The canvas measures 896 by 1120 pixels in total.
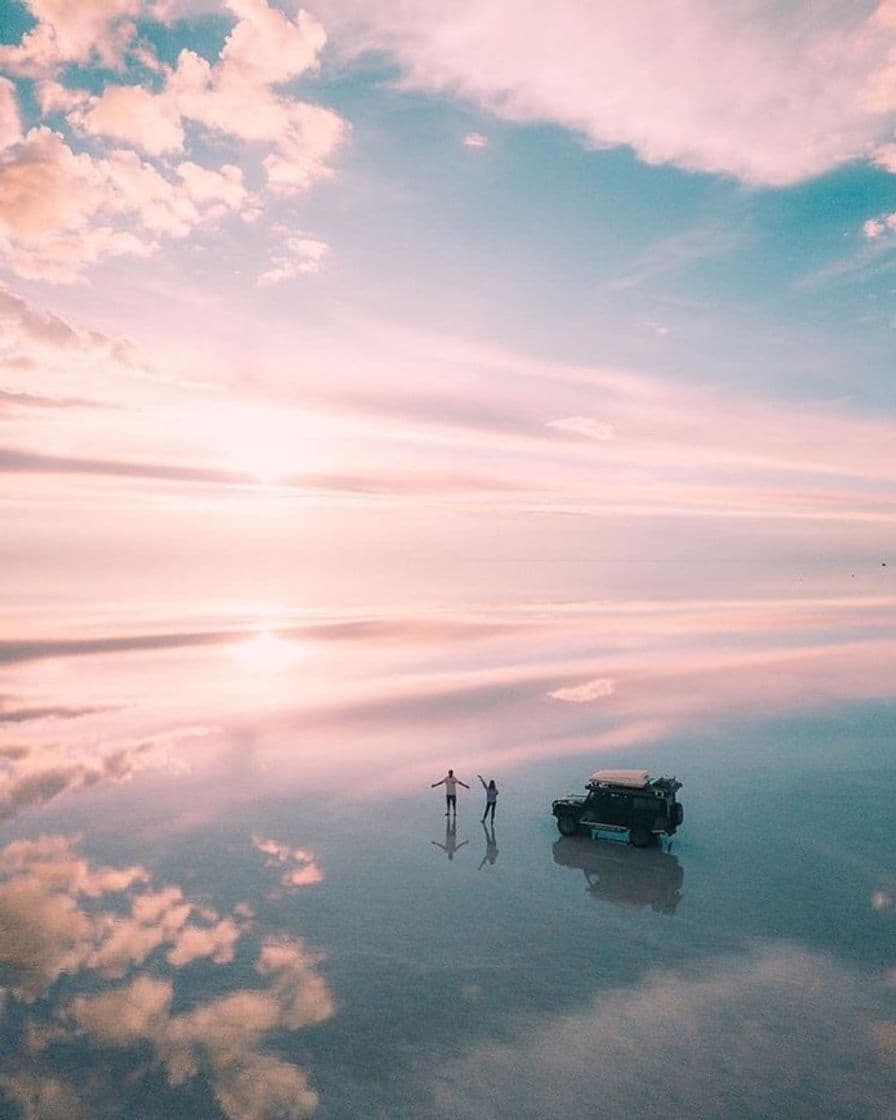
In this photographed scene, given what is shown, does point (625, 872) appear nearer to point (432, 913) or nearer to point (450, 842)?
point (450, 842)

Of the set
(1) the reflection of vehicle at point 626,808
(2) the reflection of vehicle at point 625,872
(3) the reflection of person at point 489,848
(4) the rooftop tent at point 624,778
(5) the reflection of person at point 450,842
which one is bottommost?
(2) the reflection of vehicle at point 625,872

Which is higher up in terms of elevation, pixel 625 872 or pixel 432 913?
pixel 432 913

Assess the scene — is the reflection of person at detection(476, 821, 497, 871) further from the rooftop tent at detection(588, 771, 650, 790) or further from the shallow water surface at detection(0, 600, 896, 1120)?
the rooftop tent at detection(588, 771, 650, 790)

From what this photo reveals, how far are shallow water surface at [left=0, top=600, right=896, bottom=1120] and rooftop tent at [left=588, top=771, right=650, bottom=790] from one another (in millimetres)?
1816

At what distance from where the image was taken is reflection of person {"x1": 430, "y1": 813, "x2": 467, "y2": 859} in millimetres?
19891

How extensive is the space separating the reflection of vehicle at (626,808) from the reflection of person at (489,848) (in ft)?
6.34

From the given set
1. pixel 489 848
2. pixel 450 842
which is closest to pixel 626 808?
pixel 489 848

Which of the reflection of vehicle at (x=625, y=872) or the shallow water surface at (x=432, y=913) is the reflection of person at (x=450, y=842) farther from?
the reflection of vehicle at (x=625, y=872)

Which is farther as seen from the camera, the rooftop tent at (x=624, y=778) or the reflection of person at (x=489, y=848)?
the rooftop tent at (x=624, y=778)

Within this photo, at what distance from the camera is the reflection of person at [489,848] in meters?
19.4

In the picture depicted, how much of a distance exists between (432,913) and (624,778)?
7.41m

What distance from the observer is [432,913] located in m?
16.5

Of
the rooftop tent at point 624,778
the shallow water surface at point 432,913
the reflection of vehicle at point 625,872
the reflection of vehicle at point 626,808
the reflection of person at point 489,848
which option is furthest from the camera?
the rooftop tent at point 624,778

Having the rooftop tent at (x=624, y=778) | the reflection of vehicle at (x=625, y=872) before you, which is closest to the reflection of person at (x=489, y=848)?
the reflection of vehicle at (x=625, y=872)
